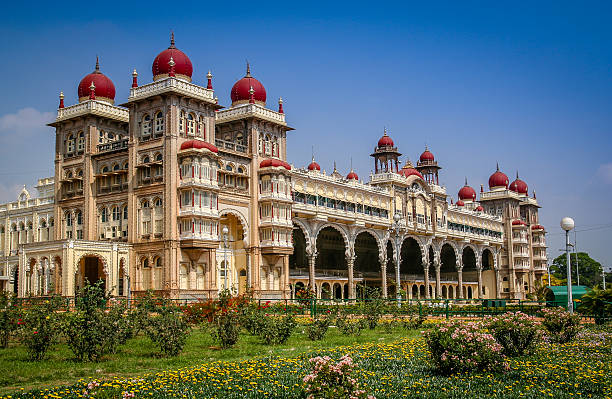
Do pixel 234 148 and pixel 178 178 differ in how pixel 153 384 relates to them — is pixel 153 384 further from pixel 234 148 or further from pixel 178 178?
pixel 234 148

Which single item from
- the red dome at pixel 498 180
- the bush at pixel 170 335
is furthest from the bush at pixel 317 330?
the red dome at pixel 498 180

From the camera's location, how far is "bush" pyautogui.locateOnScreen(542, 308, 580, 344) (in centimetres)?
2134

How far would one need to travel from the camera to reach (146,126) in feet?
159

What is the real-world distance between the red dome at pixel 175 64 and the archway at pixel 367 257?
34536 millimetres

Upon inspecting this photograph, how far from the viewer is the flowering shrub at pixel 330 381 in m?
10.4

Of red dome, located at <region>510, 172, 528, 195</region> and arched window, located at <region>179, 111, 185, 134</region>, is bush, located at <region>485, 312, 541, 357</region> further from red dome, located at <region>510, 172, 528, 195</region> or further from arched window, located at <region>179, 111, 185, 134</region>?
red dome, located at <region>510, 172, 528, 195</region>

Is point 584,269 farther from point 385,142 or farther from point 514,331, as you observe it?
point 514,331

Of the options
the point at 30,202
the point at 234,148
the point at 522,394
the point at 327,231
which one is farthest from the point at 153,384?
the point at 327,231

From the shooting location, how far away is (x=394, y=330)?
91.6ft

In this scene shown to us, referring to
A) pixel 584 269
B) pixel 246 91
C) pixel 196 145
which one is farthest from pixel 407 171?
pixel 584 269

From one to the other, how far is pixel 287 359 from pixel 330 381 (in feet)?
24.1

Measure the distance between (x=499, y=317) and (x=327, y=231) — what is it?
54.9 m

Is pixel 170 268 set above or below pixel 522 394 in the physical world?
above

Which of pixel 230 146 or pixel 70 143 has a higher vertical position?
pixel 70 143
